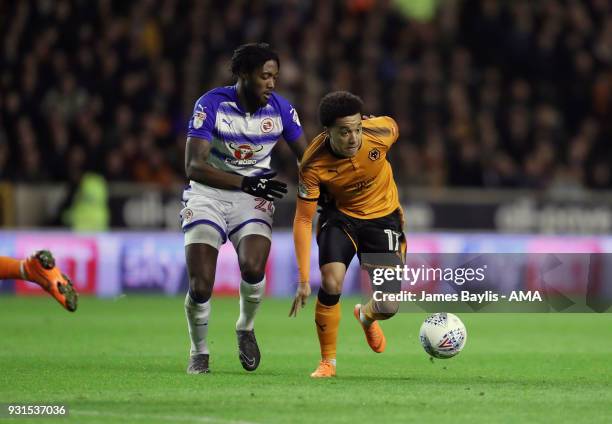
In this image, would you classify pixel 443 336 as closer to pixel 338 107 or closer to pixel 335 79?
pixel 338 107

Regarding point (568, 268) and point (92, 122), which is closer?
point (568, 268)

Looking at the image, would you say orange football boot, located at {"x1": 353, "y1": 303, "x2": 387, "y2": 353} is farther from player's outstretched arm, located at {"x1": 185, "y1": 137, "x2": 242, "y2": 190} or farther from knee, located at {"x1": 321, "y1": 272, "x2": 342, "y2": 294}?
Result: player's outstretched arm, located at {"x1": 185, "y1": 137, "x2": 242, "y2": 190}

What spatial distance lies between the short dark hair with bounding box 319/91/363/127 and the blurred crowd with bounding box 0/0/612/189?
10397 mm

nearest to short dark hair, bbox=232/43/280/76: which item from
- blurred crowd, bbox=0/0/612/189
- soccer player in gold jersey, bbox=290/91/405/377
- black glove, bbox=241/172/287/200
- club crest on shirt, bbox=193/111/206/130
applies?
club crest on shirt, bbox=193/111/206/130

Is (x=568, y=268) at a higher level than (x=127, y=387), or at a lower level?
higher

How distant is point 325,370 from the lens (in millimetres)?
8969

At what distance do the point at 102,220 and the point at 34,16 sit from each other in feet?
12.1

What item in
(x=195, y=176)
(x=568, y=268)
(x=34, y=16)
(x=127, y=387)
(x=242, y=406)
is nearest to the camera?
(x=242, y=406)

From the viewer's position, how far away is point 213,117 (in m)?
9.06

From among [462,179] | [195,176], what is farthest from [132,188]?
[195,176]

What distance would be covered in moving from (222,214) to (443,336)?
1.78 meters

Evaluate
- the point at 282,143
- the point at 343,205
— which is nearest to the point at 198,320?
the point at 343,205

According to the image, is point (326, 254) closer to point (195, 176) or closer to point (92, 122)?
point (195, 176)

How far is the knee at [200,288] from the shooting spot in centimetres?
899
